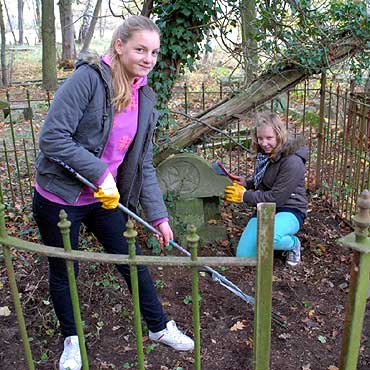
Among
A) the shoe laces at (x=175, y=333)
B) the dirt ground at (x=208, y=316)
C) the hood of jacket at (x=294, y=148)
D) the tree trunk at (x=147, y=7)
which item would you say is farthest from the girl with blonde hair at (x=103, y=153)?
the tree trunk at (x=147, y=7)

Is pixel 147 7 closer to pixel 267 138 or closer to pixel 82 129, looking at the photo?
pixel 267 138

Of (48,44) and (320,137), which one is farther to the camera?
(48,44)

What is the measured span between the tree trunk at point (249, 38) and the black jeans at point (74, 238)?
7.50 ft

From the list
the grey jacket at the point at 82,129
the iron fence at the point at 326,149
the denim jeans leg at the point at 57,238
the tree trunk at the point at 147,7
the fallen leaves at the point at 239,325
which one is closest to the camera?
the grey jacket at the point at 82,129

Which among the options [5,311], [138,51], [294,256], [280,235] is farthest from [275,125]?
[5,311]

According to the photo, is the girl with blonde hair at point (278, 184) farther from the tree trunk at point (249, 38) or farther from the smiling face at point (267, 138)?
the tree trunk at point (249, 38)

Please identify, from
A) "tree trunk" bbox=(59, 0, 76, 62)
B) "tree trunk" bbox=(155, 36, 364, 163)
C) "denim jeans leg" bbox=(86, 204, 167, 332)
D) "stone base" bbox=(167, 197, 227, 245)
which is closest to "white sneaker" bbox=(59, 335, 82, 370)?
"denim jeans leg" bbox=(86, 204, 167, 332)

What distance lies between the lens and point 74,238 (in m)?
2.51

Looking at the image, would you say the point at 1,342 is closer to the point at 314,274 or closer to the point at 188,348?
the point at 188,348

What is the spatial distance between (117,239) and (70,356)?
2.30ft

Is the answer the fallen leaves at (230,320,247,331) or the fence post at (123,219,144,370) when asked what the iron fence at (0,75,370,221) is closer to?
the fallen leaves at (230,320,247,331)

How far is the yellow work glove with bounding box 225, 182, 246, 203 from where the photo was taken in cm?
378

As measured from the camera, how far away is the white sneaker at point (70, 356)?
8.64 ft

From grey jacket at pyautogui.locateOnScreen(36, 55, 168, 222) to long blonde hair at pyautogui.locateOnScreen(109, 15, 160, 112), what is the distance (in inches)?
1.3
